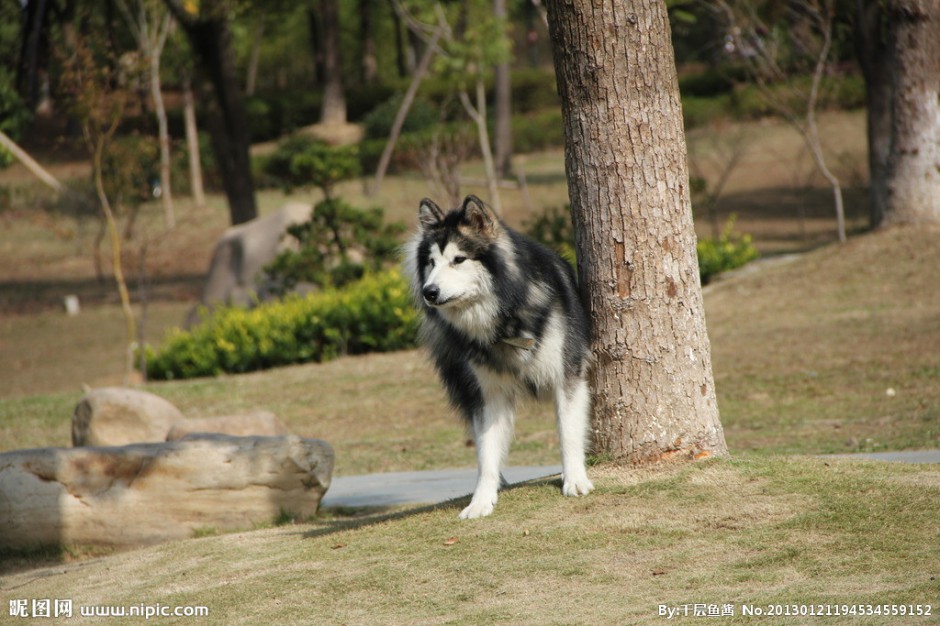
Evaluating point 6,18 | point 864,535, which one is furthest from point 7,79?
point 864,535

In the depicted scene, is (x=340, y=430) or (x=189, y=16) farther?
(x=189, y=16)

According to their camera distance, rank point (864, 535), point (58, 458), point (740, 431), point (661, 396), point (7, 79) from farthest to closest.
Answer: point (7, 79) → point (740, 431) → point (58, 458) → point (661, 396) → point (864, 535)

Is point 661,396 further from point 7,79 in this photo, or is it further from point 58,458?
point 7,79

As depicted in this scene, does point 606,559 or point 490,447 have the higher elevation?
point 490,447

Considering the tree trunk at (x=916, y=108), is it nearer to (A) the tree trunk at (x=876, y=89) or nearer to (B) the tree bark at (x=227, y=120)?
(A) the tree trunk at (x=876, y=89)

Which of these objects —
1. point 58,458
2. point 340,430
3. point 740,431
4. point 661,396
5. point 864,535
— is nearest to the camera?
point 864,535

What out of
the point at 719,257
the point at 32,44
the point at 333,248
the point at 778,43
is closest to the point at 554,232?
the point at 719,257

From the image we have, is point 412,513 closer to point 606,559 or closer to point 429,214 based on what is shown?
point 606,559

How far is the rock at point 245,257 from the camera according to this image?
56.5 feet

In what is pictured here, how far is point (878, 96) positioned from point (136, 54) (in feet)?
45.8

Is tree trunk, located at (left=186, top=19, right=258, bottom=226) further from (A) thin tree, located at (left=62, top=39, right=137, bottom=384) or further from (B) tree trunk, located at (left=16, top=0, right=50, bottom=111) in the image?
(A) thin tree, located at (left=62, top=39, right=137, bottom=384)

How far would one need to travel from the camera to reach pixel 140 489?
7219 millimetres

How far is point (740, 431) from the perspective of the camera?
940 cm

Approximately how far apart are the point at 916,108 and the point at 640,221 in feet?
35.2
